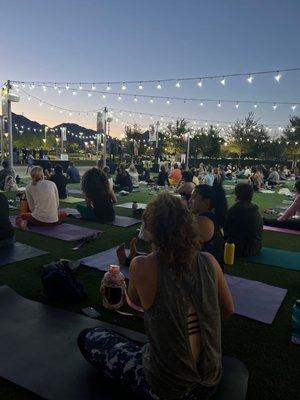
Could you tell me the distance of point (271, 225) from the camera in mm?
7793

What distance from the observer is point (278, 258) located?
529 cm

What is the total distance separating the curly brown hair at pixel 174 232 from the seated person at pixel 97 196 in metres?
5.42

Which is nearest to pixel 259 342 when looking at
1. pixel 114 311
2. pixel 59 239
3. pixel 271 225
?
pixel 114 311

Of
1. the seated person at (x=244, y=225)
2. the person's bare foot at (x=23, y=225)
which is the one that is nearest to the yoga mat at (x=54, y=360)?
the seated person at (x=244, y=225)

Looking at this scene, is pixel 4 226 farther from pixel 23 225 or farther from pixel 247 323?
pixel 247 323

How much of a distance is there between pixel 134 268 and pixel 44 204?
5.09 m

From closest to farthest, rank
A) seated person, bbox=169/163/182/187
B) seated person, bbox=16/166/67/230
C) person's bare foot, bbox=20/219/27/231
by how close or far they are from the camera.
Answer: person's bare foot, bbox=20/219/27/231
seated person, bbox=16/166/67/230
seated person, bbox=169/163/182/187

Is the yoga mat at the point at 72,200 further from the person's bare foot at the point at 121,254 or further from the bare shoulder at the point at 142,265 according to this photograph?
the bare shoulder at the point at 142,265

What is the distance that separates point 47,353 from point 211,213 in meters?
1.94

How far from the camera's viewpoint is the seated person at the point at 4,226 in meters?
4.98

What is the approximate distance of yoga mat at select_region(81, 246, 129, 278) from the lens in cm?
448

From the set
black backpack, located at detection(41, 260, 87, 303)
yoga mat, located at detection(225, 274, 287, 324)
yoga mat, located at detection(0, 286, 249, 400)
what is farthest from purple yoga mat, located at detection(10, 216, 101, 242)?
yoga mat, located at detection(225, 274, 287, 324)

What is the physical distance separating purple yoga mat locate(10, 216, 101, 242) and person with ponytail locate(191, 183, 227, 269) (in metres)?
2.69

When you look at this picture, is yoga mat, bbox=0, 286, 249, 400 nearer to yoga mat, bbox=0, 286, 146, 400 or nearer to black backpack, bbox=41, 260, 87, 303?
yoga mat, bbox=0, 286, 146, 400
